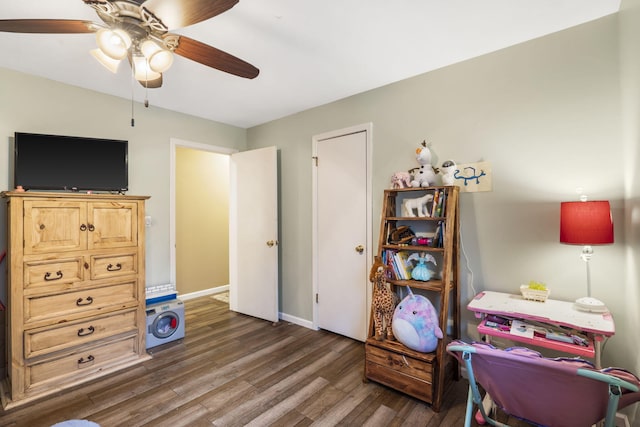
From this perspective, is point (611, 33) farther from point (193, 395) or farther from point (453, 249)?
point (193, 395)

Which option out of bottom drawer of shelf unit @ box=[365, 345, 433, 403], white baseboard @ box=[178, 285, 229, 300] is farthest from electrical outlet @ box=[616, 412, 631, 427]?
white baseboard @ box=[178, 285, 229, 300]

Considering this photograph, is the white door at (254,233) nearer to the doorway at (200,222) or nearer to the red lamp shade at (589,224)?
the doorway at (200,222)

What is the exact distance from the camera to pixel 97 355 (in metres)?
2.40

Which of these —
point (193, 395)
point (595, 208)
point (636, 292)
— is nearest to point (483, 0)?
point (595, 208)

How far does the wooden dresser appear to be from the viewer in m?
2.06

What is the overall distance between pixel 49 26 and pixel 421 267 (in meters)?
2.64

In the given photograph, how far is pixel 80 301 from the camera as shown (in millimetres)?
2330

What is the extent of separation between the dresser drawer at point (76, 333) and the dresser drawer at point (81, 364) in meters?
0.09

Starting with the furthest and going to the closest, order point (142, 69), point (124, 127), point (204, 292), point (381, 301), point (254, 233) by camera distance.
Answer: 1. point (204, 292)
2. point (254, 233)
3. point (124, 127)
4. point (381, 301)
5. point (142, 69)

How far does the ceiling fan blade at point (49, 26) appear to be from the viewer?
1361 millimetres

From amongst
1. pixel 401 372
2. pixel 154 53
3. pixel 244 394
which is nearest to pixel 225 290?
pixel 244 394

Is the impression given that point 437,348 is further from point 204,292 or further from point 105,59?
point 204,292

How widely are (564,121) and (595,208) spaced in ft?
2.19

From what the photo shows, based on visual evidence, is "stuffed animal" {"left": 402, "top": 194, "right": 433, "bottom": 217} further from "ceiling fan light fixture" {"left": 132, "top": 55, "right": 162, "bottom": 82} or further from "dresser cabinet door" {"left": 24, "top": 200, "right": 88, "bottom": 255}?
"dresser cabinet door" {"left": 24, "top": 200, "right": 88, "bottom": 255}
